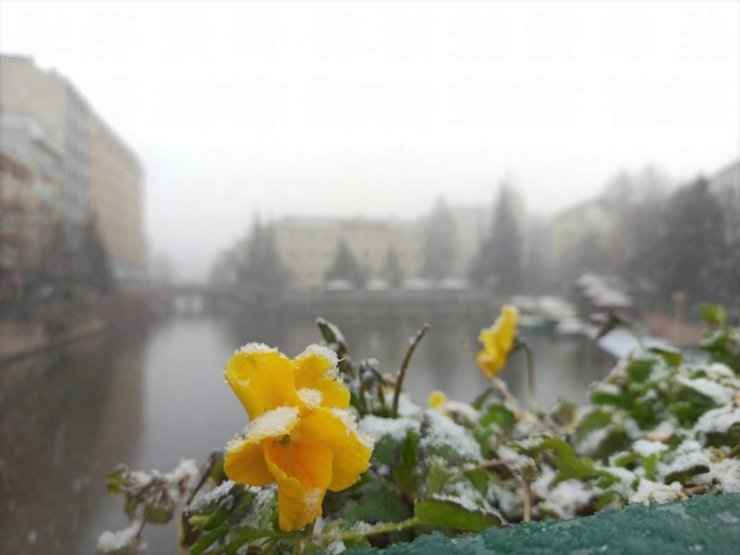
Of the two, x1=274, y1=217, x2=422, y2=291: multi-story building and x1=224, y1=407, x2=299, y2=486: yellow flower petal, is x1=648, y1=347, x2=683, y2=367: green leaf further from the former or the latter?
x1=274, y1=217, x2=422, y2=291: multi-story building

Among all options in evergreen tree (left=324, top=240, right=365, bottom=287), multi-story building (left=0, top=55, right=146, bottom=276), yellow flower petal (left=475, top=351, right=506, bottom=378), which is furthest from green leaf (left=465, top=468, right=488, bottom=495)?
multi-story building (left=0, top=55, right=146, bottom=276)

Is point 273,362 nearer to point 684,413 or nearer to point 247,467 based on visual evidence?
point 247,467

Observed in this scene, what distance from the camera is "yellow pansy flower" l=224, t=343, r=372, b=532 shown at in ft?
0.59

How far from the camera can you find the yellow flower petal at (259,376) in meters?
0.19

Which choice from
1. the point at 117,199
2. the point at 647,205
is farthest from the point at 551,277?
the point at 117,199

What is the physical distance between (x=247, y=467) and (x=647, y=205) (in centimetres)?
919

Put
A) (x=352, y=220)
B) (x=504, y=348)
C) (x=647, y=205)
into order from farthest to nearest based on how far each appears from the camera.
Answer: (x=647, y=205), (x=352, y=220), (x=504, y=348)

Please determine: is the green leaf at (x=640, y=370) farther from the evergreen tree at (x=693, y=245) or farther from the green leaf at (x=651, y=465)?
the evergreen tree at (x=693, y=245)

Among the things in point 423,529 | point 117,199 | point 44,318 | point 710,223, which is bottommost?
point 44,318

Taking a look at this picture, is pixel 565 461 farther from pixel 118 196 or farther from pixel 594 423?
pixel 118 196

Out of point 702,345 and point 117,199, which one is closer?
point 702,345

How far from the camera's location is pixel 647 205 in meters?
8.05

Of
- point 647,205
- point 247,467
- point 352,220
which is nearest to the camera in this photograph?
point 247,467

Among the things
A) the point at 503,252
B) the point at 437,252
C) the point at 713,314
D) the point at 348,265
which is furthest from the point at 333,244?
the point at 503,252
